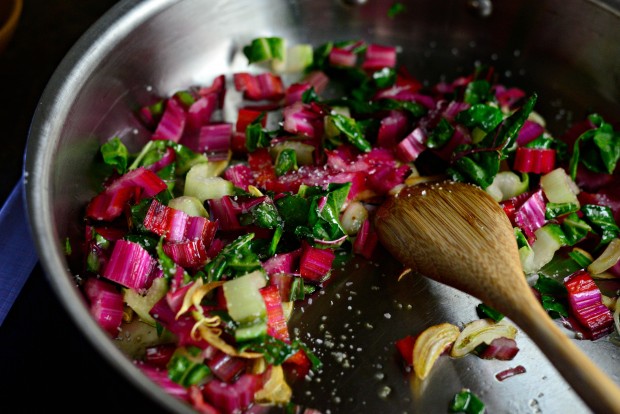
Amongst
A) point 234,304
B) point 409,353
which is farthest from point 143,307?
point 409,353

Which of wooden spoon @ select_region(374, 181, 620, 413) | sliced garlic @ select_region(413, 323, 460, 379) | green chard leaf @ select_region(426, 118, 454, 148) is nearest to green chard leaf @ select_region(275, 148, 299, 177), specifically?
wooden spoon @ select_region(374, 181, 620, 413)

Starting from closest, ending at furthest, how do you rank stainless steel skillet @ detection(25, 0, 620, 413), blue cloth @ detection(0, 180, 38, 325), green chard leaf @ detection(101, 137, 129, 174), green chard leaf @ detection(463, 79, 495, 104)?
1. stainless steel skillet @ detection(25, 0, 620, 413)
2. blue cloth @ detection(0, 180, 38, 325)
3. green chard leaf @ detection(101, 137, 129, 174)
4. green chard leaf @ detection(463, 79, 495, 104)

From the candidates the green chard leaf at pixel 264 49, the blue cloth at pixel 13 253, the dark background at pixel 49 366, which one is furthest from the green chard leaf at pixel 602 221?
the blue cloth at pixel 13 253

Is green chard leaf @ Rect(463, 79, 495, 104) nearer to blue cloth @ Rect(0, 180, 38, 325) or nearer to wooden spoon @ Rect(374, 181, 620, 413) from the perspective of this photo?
wooden spoon @ Rect(374, 181, 620, 413)

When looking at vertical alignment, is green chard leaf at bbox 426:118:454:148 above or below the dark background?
above

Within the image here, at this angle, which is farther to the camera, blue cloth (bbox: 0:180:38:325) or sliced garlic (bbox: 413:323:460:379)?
blue cloth (bbox: 0:180:38:325)
